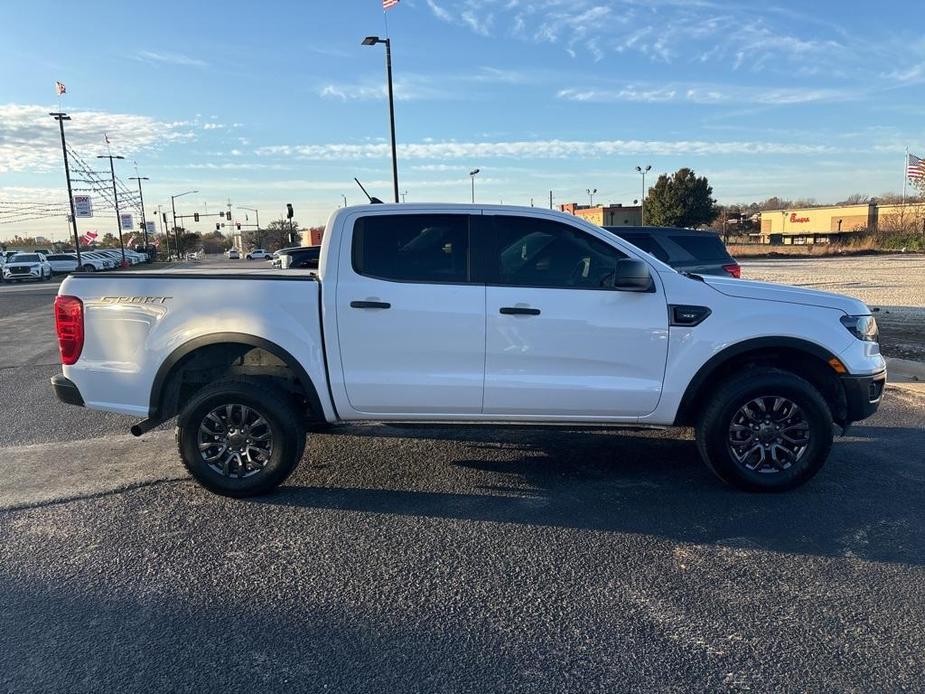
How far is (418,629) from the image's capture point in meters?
3.02

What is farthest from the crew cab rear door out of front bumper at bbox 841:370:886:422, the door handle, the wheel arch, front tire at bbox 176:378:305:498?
front bumper at bbox 841:370:886:422

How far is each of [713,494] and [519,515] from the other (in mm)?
1401

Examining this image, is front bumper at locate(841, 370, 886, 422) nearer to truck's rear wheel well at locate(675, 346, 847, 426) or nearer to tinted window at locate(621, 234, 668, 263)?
truck's rear wheel well at locate(675, 346, 847, 426)

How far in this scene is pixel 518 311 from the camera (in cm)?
435

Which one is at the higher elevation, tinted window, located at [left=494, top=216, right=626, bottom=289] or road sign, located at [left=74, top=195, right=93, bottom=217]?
road sign, located at [left=74, top=195, right=93, bottom=217]

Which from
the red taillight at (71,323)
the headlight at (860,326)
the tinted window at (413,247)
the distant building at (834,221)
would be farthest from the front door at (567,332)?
the distant building at (834,221)

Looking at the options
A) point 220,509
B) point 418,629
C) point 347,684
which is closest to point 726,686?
point 418,629

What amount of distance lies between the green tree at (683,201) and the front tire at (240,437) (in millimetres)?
66511

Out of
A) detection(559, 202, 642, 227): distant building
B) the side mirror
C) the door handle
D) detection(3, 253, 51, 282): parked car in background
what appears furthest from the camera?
detection(559, 202, 642, 227): distant building

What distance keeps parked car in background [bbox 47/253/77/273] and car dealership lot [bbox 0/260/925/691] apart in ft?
155

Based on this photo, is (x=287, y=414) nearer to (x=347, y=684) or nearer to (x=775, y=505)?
(x=347, y=684)

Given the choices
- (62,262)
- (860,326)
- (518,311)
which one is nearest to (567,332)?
(518,311)

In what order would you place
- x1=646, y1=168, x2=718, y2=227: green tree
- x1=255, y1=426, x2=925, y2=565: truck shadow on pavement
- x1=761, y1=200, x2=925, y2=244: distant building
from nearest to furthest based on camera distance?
x1=255, y1=426, x2=925, y2=565: truck shadow on pavement, x1=761, y1=200, x2=925, y2=244: distant building, x1=646, y1=168, x2=718, y2=227: green tree

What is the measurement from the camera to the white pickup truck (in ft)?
14.4
